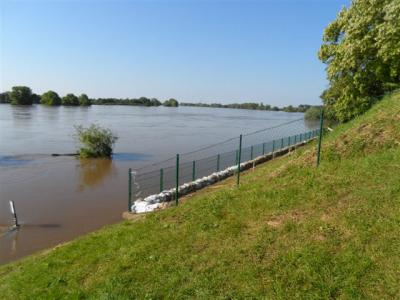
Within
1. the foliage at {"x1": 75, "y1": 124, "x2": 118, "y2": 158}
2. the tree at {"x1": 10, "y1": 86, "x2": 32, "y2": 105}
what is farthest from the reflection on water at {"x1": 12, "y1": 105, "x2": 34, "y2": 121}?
the foliage at {"x1": 75, "y1": 124, "x2": 118, "y2": 158}

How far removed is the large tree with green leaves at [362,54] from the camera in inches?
552

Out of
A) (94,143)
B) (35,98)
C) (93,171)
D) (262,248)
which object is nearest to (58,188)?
(93,171)

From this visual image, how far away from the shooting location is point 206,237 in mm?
6672

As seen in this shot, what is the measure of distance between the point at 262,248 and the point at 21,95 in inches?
5326

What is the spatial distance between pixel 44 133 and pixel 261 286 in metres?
48.6

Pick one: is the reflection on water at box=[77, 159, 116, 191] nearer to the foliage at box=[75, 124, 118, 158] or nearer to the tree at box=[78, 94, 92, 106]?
the foliage at box=[75, 124, 118, 158]

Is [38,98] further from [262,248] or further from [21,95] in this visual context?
[262,248]

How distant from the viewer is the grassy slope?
4.89 m

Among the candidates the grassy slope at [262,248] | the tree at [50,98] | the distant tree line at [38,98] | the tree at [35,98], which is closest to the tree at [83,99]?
the distant tree line at [38,98]

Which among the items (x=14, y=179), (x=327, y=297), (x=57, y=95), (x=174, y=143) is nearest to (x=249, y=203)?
(x=327, y=297)

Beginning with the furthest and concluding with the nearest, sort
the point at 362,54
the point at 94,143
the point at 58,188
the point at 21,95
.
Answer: the point at 21,95, the point at 94,143, the point at 58,188, the point at 362,54

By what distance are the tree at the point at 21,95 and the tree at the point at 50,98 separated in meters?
5.06

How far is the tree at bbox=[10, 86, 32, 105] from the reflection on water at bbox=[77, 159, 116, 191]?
359 ft

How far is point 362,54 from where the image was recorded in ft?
53.7
